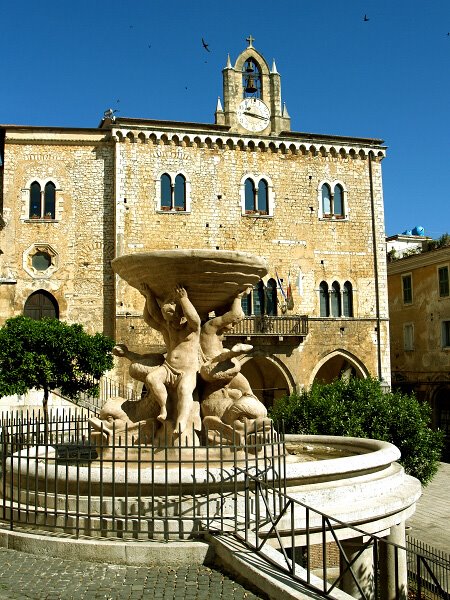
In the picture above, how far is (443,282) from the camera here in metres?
32.3

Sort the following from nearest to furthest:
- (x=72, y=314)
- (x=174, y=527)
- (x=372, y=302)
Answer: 1. (x=174, y=527)
2. (x=72, y=314)
3. (x=372, y=302)

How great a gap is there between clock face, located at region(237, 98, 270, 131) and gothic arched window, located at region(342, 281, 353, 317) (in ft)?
27.2

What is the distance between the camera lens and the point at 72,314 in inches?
1043

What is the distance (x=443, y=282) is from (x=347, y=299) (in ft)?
20.7

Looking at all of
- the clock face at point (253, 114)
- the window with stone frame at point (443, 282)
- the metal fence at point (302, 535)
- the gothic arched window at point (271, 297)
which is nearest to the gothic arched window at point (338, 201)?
the clock face at point (253, 114)

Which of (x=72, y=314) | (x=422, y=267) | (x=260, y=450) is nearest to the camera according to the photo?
(x=260, y=450)

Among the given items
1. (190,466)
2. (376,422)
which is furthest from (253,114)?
(190,466)

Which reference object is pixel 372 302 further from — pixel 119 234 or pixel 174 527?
pixel 174 527

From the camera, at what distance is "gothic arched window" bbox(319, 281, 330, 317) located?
28.9 metres

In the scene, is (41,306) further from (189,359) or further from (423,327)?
(423,327)

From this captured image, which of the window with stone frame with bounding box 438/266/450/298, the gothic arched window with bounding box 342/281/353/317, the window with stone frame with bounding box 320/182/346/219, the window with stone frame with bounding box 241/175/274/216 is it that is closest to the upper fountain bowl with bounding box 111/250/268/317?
the window with stone frame with bounding box 241/175/274/216

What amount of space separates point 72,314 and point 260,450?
64.1 feet

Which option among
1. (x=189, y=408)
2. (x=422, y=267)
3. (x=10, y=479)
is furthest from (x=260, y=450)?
(x=422, y=267)

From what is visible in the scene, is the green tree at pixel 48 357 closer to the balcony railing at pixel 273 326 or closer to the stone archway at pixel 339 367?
the balcony railing at pixel 273 326
